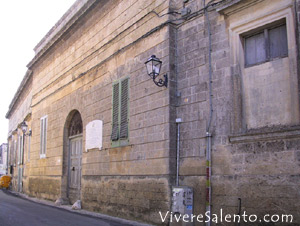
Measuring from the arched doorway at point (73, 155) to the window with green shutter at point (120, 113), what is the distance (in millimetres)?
3229

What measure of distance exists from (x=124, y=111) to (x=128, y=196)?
2254 millimetres

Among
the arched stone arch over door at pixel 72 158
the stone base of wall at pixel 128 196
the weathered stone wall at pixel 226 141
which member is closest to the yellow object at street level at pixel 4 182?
the arched stone arch over door at pixel 72 158

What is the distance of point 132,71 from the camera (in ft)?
31.8

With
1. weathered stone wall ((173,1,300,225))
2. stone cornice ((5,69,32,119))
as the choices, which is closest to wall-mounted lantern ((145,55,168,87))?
weathered stone wall ((173,1,300,225))

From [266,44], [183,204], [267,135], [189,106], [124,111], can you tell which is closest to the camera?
[267,135]

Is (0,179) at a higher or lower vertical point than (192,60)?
lower

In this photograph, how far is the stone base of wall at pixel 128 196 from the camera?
8.03 metres

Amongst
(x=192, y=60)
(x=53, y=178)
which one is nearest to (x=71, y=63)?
(x=53, y=178)

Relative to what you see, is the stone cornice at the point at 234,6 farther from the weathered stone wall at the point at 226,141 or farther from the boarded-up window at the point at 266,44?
the boarded-up window at the point at 266,44

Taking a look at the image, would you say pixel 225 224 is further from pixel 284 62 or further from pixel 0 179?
pixel 0 179

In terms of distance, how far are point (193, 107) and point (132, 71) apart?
264 cm

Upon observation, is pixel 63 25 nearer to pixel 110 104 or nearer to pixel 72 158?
pixel 72 158

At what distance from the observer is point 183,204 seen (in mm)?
7238

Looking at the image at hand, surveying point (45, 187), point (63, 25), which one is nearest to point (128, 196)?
point (45, 187)
